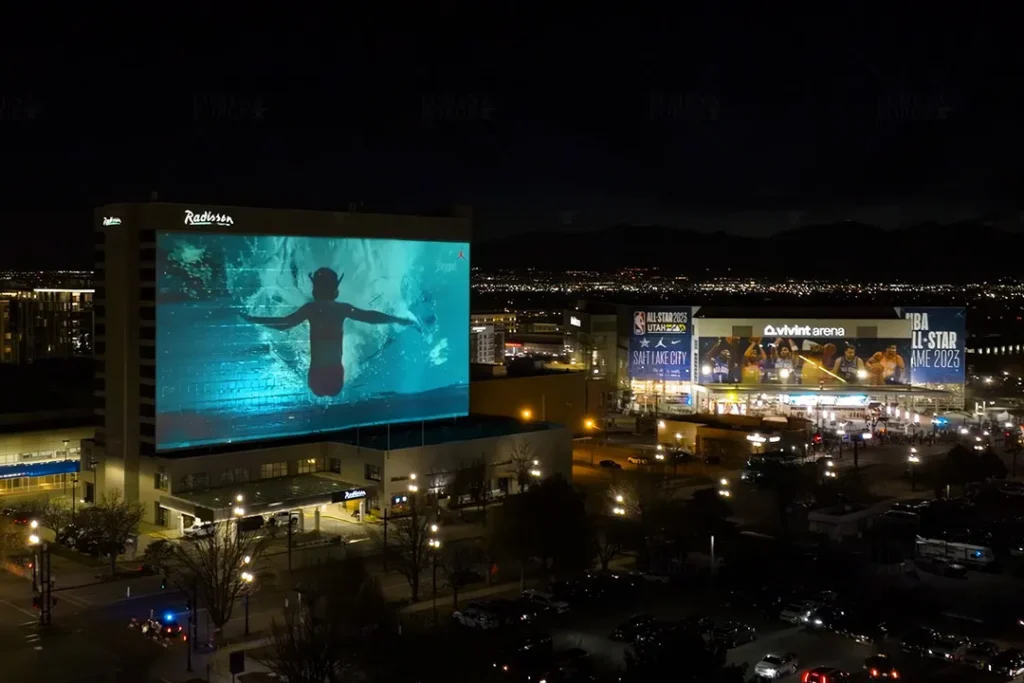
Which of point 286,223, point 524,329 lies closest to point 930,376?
point 286,223

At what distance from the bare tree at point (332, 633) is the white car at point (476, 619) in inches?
41.5

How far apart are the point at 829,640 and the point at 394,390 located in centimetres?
1059

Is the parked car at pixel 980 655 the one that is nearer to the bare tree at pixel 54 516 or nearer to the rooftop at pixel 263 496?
the rooftop at pixel 263 496

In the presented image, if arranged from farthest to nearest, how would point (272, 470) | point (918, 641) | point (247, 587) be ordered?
point (272, 470) → point (247, 587) → point (918, 641)

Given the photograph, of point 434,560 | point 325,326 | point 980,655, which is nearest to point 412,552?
point 434,560

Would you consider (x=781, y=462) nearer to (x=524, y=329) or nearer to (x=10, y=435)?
(x=10, y=435)

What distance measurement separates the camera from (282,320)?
59.6 ft

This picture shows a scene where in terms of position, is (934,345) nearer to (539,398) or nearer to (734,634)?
(539,398)

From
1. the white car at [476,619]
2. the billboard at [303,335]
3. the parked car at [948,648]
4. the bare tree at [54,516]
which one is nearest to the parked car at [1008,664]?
the parked car at [948,648]

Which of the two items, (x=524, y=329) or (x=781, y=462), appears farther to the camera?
(x=524, y=329)

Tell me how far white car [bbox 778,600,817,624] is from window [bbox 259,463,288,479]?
8853 mm

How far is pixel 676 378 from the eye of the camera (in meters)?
30.0

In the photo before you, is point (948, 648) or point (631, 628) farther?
point (631, 628)

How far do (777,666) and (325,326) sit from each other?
35.7 ft
